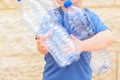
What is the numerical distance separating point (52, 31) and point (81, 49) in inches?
5.5

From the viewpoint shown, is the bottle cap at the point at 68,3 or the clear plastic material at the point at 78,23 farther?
the clear plastic material at the point at 78,23

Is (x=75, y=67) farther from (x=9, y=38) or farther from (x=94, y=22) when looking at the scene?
(x=9, y=38)

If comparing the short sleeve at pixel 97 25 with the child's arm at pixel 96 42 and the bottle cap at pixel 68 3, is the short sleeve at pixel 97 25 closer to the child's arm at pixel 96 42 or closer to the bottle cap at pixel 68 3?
the child's arm at pixel 96 42

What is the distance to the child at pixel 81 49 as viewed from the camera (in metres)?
1.68

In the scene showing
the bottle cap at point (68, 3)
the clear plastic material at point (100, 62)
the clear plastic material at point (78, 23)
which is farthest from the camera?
the clear plastic material at point (100, 62)

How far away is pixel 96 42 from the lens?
169 centimetres

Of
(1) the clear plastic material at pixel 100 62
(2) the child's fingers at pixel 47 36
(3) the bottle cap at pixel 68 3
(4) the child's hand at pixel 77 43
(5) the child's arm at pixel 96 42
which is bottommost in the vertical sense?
(1) the clear plastic material at pixel 100 62

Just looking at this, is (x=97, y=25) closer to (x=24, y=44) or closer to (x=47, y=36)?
(x=47, y=36)

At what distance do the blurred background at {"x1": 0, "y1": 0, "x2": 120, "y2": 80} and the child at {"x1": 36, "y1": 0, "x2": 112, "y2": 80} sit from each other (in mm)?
882

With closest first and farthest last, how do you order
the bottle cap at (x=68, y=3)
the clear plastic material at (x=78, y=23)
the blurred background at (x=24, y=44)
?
1. the bottle cap at (x=68, y=3)
2. the clear plastic material at (x=78, y=23)
3. the blurred background at (x=24, y=44)

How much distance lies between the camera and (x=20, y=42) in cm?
275

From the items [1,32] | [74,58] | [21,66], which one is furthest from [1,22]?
[74,58]

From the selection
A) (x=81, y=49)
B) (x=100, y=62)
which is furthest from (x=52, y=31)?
(x=100, y=62)

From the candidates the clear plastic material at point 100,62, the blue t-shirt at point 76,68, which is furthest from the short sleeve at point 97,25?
the clear plastic material at point 100,62
